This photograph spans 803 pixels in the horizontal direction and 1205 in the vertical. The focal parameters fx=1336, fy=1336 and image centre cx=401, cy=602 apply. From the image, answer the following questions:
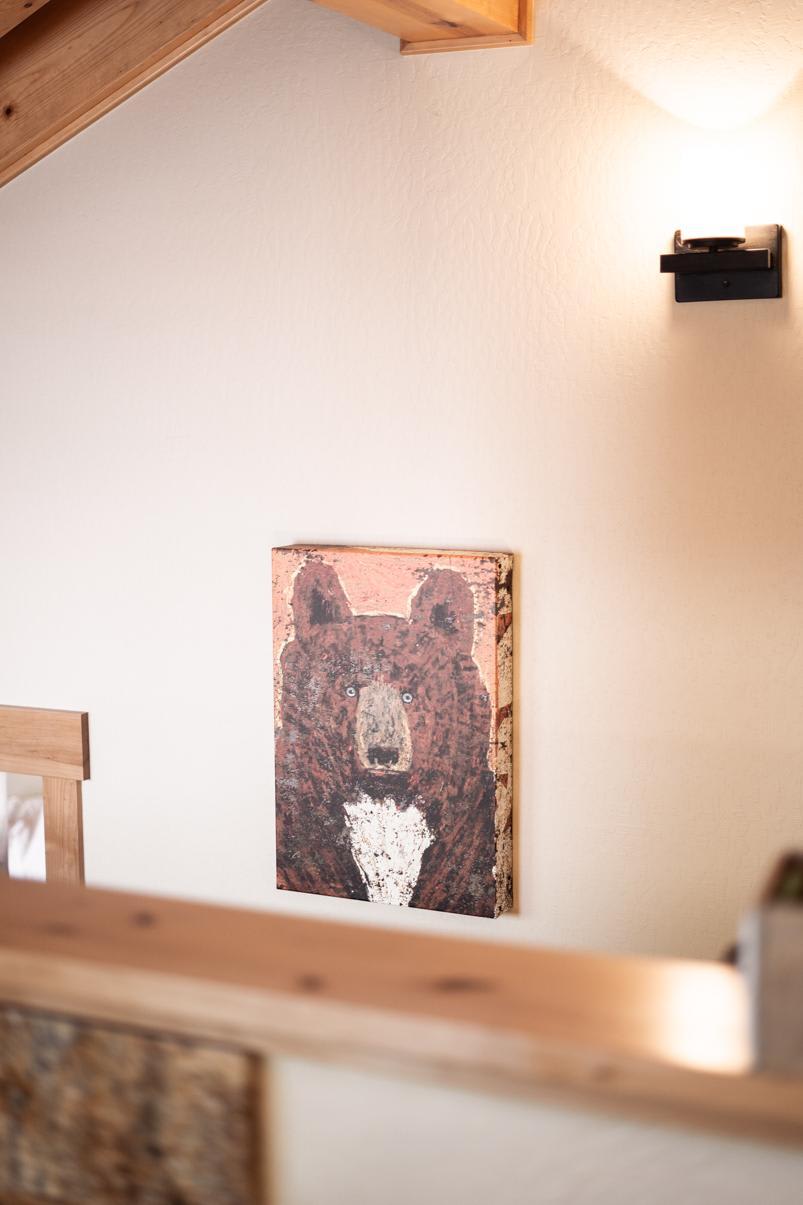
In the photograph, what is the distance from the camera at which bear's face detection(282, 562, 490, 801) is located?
2877 mm

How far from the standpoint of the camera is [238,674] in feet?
10.5

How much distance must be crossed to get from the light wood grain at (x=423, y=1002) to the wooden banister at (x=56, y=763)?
2231mm

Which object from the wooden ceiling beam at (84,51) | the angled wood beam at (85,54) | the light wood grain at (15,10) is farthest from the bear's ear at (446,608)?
the light wood grain at (15,10)

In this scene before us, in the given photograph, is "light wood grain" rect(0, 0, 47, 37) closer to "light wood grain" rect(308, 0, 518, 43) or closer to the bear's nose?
"light wood grain" rect(308, 0, 518, 43)

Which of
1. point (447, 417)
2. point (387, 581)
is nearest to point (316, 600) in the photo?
point (387, 581)

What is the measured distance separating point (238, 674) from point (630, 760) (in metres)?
0.96

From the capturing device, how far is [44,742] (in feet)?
11.2

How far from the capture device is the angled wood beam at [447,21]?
2512 mm

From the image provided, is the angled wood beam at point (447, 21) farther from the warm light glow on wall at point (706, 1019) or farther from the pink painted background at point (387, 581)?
the warm light glow on wall at point (706, 1019)

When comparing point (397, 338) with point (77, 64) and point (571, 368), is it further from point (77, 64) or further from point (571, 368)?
point (77, 64)

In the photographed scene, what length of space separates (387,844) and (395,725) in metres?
0.27

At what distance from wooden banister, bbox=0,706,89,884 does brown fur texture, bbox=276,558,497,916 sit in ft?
1.98

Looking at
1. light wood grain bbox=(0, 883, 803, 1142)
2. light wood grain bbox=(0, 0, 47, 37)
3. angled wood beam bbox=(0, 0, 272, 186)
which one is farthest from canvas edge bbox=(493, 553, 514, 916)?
light wood grain bbox=(0, 883, 803, 1142)

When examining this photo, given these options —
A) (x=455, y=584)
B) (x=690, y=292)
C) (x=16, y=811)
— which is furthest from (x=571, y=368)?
(x=16, y=811)
